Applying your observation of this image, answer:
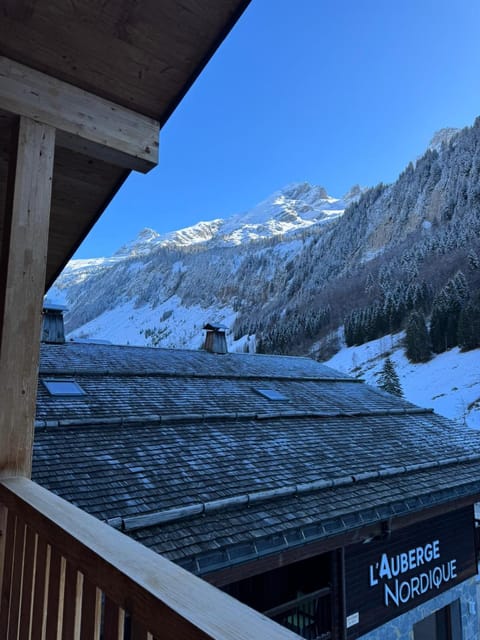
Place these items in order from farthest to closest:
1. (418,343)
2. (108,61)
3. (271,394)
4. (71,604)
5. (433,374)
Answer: (418,343) → (433,374) → (271,394) → (108,61) → (71,604)

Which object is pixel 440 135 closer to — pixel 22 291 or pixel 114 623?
pixel 22 291

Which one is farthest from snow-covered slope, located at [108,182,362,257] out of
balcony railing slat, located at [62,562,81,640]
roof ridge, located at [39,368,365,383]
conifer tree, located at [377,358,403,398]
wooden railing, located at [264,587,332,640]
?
balcony railing slat, located at [62,562,81,640]

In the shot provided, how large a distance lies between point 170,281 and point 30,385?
263 ft

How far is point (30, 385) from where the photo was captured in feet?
5.51

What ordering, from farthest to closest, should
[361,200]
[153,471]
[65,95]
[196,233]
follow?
[196,233] → [361,200] → [153,471] → [65,95]

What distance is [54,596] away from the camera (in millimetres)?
989

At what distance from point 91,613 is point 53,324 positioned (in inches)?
361

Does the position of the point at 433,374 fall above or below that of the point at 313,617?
above

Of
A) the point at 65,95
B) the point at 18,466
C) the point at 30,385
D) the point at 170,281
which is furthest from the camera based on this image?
the point at 170,281

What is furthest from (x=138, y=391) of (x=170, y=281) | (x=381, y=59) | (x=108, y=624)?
(x=170, y=281)

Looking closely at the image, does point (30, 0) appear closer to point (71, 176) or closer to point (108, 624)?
point (71, 176)

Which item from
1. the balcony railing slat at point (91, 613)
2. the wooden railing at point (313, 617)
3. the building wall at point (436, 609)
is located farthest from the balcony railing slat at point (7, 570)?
the building wall at point (436, 609)

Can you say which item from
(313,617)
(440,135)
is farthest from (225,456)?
(440,135)

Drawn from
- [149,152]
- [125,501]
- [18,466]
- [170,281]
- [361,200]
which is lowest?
[125,501]
